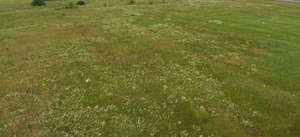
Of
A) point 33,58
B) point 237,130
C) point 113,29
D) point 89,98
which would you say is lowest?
point 237,130

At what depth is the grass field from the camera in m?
7.91

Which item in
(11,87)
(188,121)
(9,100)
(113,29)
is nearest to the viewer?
(188,121)

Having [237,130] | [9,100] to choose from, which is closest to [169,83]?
[237,130]

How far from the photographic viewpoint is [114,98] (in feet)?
32.0

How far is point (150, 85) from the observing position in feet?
36.1

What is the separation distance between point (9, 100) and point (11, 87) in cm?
153

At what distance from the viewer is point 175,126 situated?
7.91 m

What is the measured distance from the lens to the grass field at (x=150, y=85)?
791 centimetres

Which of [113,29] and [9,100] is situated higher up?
[113,29]

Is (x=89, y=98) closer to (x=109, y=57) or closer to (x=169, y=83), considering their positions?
(x=169, y=83)

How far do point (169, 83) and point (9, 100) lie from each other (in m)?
8.65

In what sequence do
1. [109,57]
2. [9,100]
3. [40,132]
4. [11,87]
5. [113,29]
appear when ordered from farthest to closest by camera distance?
[113,29] < [109,57] < [11,87] < [9,100] < [40,132]

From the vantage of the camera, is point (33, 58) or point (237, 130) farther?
point (33, 58)

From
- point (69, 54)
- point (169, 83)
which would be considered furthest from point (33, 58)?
point (169, 83)
